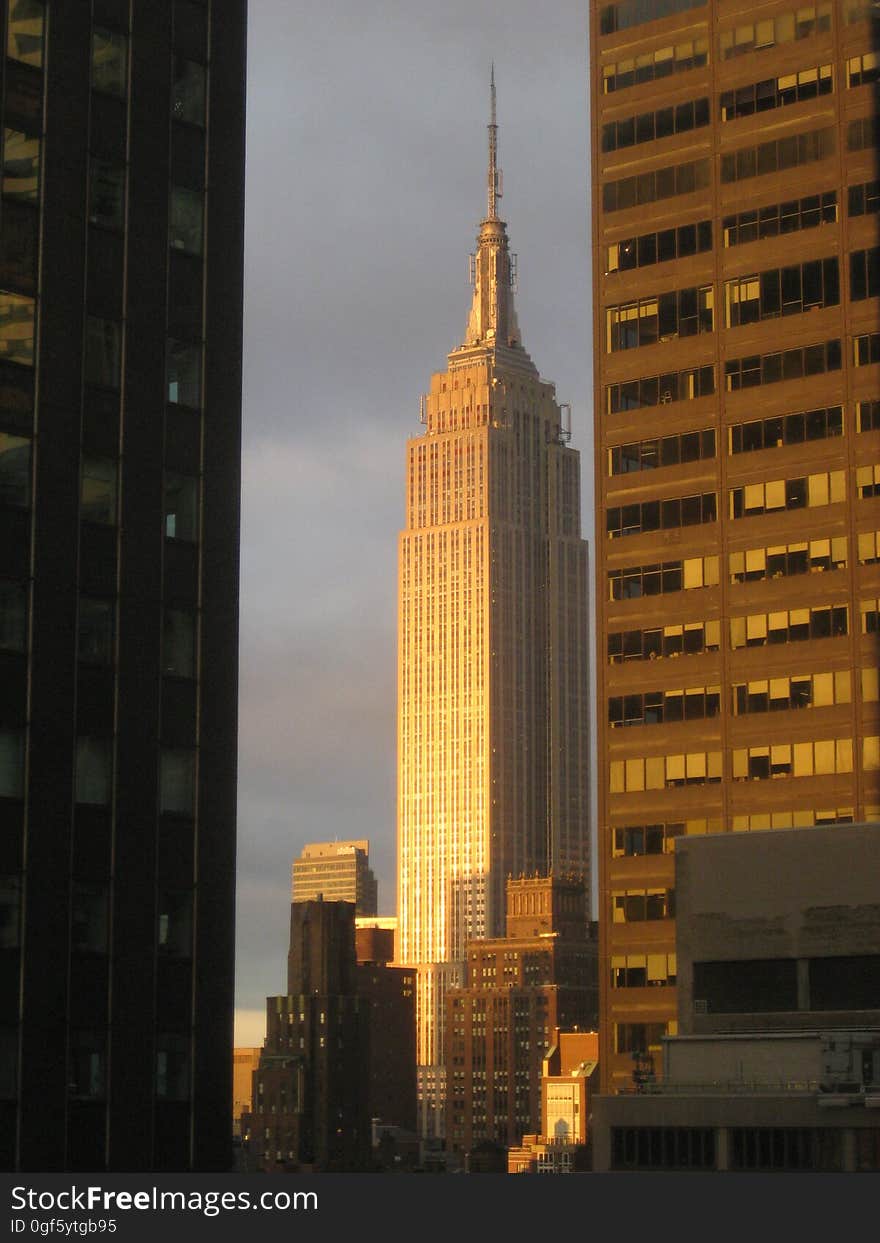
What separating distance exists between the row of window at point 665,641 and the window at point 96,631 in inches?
2723

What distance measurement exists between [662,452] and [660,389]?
4.01 m

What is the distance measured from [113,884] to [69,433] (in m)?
14.8

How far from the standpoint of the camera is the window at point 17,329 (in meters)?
75.4

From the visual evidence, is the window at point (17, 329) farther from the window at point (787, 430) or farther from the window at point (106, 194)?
the window at point (787, 430)

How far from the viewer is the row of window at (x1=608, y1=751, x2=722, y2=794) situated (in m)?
138

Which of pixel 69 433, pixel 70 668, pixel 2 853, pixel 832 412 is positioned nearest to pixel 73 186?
pixel 69 433

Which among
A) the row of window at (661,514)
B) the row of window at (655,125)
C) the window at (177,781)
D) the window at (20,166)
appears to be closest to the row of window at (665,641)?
the row of window at (661,514)

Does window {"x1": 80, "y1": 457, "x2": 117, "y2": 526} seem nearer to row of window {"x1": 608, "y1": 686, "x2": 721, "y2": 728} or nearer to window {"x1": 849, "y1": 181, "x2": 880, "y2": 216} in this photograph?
row of window {"x1": 608, "y1": 686, "x2": 721, "y2": 728}

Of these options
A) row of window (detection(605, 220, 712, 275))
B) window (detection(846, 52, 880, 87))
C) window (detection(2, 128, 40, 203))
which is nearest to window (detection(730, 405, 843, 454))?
row of window (detection(605, 220, 712, 275))

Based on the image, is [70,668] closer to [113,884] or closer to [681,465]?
[113,884]

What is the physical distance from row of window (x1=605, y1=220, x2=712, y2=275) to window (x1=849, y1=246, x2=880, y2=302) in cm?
1013

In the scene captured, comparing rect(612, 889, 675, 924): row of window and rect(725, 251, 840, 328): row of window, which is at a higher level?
rect(725, 251, 840, 328): row of window

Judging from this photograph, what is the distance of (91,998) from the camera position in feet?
237

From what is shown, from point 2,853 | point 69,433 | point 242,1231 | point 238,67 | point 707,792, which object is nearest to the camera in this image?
point 242,1231
